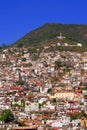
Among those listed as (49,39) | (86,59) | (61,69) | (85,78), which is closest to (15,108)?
(85,78)

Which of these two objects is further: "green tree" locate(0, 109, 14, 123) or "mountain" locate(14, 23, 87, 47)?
"mountain" locate(14, 23, 87, 47)

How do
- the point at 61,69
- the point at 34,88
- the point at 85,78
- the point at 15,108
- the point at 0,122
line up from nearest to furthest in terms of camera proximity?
the point at 0,122 → the point at 15,108 → the point at 34,88 → the point at 85,78 → the point at 61,69

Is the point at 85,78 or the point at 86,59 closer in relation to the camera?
the point at 85,78

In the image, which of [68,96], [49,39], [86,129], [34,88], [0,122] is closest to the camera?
[86,129]

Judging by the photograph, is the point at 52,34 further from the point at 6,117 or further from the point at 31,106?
the point at 6,117

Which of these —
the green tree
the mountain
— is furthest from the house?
the mountain

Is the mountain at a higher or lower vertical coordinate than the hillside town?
higher

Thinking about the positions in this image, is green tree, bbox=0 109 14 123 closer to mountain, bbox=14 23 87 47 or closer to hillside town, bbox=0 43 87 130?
hillside town, bbox=0 43 87 130

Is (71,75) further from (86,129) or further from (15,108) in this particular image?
(86,129)

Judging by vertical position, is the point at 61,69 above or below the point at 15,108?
above
